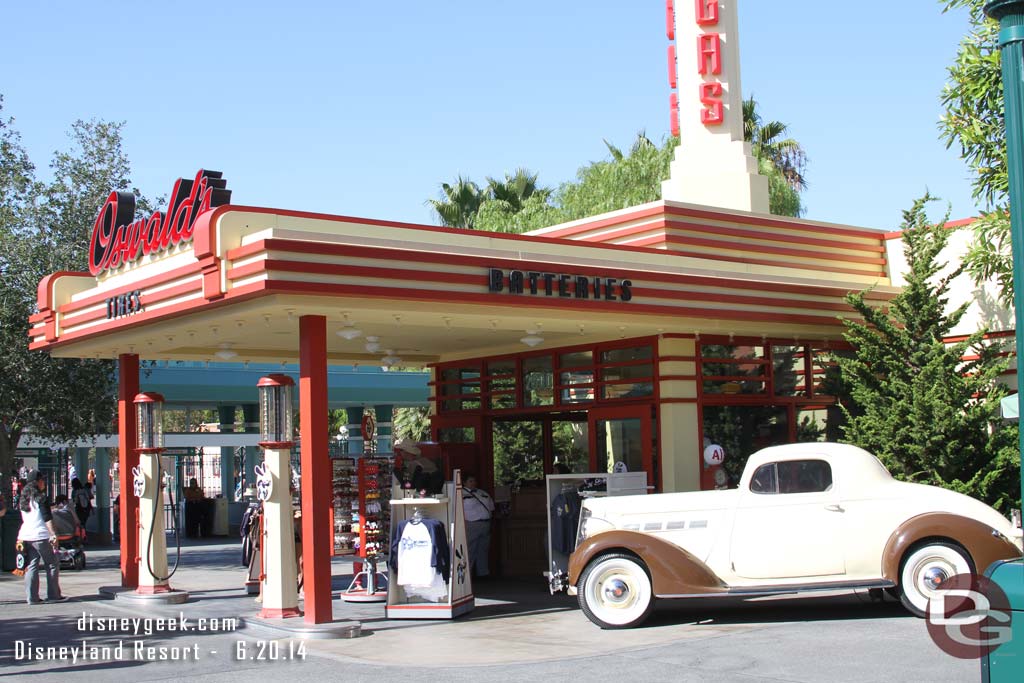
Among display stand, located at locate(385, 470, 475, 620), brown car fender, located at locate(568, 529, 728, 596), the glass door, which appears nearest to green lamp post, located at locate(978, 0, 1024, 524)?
brown car fender, located at locate(568, 529, 728, 596)

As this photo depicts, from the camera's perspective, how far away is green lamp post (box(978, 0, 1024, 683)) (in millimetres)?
5133

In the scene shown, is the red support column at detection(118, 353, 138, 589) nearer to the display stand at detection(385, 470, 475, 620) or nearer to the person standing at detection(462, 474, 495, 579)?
the display stand at detection(385, 470, 475, 620)

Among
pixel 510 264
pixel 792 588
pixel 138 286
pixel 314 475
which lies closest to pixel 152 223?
pixel 138 286

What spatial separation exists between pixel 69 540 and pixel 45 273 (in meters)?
4.92

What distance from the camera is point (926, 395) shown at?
15.2m

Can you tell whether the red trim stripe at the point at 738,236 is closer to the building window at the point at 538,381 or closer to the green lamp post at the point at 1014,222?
the building window at the point at 538,381

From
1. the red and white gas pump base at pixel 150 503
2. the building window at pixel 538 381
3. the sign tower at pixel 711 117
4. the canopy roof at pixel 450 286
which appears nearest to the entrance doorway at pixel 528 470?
the building window at pixel 538 381

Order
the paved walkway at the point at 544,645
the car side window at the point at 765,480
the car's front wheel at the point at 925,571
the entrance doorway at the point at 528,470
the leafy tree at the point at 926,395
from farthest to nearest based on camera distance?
1. the entrance doorway at the point at 528,470
2. the leafy tree at the point at 926,395
3. the car side window at the point at 765,480
4. the car's front wheel at the point at 925,571
5. the paved walkway at the point at 544,645

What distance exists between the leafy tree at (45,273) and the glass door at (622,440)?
1058 cm

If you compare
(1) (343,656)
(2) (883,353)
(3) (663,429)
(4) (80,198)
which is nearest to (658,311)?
(3) (663,429)

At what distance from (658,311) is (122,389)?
8001 millimetres

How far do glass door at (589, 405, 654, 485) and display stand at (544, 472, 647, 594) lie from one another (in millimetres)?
633

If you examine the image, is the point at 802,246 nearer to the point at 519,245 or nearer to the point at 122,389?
the point at 519,245

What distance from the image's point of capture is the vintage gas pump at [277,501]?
1295cm
